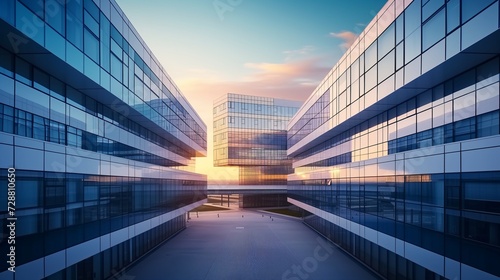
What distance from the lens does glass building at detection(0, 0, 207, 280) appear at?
45.6ft

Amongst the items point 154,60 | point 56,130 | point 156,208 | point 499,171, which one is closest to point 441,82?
point 499,171

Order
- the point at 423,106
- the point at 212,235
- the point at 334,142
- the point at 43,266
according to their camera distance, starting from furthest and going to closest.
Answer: the point at 212,235 → the point at 334,142 → the point at 423,106 → the point at 43,266

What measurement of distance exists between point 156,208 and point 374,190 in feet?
60.3

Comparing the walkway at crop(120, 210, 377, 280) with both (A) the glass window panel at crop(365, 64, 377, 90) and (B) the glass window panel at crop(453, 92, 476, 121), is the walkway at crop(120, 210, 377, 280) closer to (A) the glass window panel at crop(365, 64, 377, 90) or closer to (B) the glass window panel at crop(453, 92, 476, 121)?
(A) the glass window panel at crop(365, 64, 377, 90)

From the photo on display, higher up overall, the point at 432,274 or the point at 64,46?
the point at 64,46

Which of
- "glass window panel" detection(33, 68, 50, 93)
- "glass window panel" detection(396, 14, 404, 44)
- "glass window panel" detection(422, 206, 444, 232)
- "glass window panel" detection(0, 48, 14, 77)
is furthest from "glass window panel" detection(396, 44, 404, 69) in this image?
"glass window panel" detection(0, 48, 14, 77)

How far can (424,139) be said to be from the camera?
20.4 m

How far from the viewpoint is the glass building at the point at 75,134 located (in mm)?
13914

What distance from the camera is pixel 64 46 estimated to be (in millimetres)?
16359

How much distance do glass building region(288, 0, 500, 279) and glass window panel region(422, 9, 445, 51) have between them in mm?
Result: 49

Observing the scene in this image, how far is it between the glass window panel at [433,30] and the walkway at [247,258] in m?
16.3

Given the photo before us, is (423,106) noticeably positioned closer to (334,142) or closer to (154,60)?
(334,142)

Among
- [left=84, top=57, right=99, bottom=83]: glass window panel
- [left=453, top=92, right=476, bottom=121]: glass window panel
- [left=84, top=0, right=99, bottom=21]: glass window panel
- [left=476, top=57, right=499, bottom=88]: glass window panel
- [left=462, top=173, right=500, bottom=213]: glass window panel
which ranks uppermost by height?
[left=84, top=0, right=99, bottom=21]: glass window panel

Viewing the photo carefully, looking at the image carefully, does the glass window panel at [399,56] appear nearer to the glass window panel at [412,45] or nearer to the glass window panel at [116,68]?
the glass window panel at [412,45]
